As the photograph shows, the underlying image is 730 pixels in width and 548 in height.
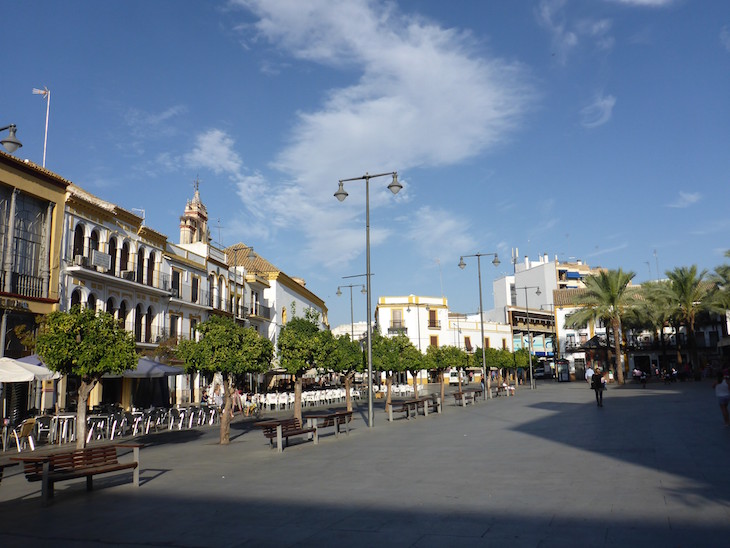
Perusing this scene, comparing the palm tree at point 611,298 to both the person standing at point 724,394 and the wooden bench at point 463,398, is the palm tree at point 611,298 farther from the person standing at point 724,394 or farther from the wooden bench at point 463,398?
the person standing at point 724,394

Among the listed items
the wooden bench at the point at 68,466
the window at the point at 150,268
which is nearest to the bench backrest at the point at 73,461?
the wooden bench at the point at 68,466

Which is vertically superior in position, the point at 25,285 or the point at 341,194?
the point at 341,194

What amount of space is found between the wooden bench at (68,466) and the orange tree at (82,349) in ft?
9.73

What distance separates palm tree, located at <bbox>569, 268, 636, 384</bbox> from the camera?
4845 cm

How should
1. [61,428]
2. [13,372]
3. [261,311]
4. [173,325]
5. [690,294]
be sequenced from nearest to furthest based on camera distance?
[13,372] < [61,428] < [173,325] < [690,294] < [261,311]

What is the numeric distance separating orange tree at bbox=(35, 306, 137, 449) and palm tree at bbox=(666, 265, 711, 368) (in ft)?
149

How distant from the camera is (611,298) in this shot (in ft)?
160

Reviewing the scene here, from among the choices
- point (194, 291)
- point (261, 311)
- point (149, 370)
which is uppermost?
point (194, 291)

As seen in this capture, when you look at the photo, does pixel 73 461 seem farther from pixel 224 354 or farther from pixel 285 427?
pixel 224 354

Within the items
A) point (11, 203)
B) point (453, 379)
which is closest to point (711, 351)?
point (453, 379)

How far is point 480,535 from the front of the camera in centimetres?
648

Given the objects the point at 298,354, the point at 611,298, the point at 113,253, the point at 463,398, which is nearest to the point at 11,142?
the point at 298,354

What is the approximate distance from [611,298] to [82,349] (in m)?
44.2

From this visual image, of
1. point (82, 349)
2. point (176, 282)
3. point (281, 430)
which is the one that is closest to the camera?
point (82, 349)
